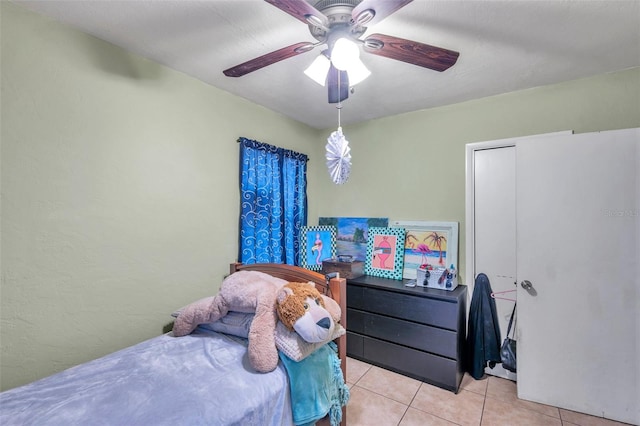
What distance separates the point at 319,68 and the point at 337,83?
→ 162 millimetres

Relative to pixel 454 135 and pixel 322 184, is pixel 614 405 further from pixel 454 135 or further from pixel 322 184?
pixel 322 184

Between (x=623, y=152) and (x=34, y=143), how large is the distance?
353 cm

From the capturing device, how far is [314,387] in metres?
1.44

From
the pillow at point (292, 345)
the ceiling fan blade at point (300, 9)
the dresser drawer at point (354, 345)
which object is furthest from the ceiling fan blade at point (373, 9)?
the dresser drawer at point (354, 345)

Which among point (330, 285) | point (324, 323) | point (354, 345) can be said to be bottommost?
point (354, 345)

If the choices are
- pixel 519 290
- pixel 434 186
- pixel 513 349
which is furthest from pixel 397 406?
pixel 434 186

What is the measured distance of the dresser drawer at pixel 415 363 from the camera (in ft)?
7.21

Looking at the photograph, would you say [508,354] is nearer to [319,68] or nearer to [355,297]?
[355,297]

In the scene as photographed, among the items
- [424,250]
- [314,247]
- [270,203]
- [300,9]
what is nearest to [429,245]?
[424,250]

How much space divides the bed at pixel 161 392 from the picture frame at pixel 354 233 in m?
1.72

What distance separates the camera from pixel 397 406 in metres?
2.03

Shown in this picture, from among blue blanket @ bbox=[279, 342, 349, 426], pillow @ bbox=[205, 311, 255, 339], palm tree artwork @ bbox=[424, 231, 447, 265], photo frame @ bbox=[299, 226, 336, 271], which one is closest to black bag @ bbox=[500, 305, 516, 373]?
palm tree artwork @ bbox=[424, 231, 447, 265]

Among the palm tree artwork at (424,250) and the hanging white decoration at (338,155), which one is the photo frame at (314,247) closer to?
the palm tree artwork at (424,250)

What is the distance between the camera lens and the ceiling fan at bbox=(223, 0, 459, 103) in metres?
1.07
